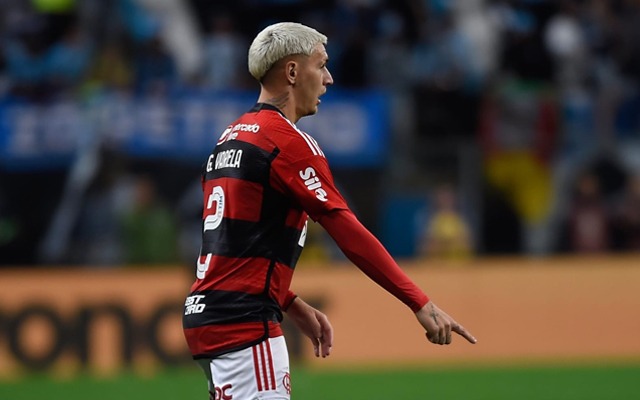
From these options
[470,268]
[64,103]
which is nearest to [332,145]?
[470,268]

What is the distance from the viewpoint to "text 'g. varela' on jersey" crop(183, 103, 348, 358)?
509cm

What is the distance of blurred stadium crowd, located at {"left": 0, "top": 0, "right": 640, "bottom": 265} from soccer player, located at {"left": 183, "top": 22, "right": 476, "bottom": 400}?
377 inches

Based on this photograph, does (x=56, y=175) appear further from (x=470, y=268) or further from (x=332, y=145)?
(x=470, y=268)

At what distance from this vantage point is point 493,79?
52.9 ft

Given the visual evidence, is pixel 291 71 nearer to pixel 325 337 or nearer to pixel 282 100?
pixel 282 100

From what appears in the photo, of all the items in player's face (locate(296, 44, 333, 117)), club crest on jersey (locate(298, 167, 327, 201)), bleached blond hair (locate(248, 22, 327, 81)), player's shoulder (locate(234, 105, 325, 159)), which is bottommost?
club crest on jersey (locate(298, 167, 327, 201))

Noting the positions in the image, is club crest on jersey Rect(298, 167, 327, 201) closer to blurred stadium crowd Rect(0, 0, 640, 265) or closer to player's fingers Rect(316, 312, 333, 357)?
player's fingers Rect(316, 312, 333, 357)

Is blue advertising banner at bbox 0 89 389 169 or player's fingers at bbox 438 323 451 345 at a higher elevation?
blue advertising banner at bbox 0 89 389 169

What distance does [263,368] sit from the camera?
5.08 metres

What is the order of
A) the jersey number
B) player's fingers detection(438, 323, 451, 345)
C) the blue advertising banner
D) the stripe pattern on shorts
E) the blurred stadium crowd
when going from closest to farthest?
player's fingers detection(438, 323, 451, 345) < the stripe pattern on shorts < the jersey number < the blue advertising banner < the blurred stadium crowd

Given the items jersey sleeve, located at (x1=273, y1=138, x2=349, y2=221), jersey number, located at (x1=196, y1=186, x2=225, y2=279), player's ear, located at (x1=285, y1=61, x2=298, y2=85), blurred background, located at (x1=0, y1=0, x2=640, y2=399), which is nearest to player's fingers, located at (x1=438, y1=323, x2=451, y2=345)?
jersey sleeve, located at (x1=273, y1=138, x2=349, y2=221)

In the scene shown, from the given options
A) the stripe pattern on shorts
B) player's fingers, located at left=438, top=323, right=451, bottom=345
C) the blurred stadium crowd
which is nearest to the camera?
player's fingers, located at left=438, top=323, right=451, bottom=345

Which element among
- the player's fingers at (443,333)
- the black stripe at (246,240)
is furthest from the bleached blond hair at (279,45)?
the player's fingers at (443,333)

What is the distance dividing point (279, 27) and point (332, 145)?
966cm
